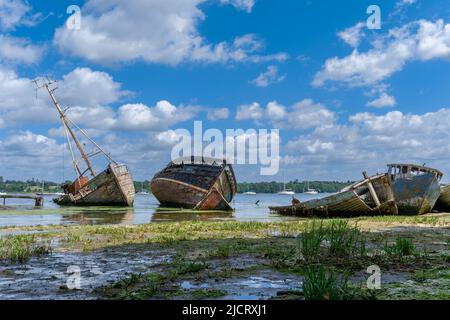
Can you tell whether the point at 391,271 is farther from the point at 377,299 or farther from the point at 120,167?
the point at 120,167

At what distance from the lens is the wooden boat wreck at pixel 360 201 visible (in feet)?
82.6

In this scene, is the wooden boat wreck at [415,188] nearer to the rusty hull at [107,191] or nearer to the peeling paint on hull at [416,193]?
the peeling paint on hull at [416,193]

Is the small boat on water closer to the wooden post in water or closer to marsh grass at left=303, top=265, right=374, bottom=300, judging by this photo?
the wooden post in water

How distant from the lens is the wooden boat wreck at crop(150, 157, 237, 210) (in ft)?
117

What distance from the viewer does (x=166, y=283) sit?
7000mm

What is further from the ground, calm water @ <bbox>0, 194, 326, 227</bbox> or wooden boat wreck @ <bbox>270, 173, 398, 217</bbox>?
wooden boat wreck @ <bbox>270, 173, 398, 217</bbox>

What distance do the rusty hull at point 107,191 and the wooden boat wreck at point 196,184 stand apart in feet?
8.41

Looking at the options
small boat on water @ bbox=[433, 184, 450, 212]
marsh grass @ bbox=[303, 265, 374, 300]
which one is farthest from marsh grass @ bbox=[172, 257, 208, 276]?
small boat on water @ bbox=[433, 184, 450, 212]

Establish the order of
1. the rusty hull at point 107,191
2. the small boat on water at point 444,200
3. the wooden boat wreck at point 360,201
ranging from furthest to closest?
the rusty hull at point 107,191 < the small boat on water at point 444,200 < the wooden boat wreck at point 360,201

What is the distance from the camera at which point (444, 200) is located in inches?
1307

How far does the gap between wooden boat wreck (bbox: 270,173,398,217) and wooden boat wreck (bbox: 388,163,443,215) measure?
2.34 metres

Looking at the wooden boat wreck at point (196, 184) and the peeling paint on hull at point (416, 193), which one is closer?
the peeling paint on hull at point (416, 193)

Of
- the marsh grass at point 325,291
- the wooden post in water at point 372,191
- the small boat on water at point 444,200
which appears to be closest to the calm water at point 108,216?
the wooden post in water at point 372,191
